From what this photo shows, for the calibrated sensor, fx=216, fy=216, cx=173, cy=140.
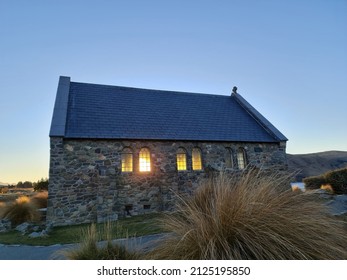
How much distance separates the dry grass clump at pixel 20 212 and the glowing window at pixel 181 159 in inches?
299

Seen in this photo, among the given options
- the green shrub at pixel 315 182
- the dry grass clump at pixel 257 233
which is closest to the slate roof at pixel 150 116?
the green shrub at pixel 315 182

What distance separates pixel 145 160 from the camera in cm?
1219

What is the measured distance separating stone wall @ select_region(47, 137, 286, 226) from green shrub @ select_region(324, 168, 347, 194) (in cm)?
615

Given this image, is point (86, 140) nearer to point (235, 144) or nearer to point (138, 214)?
point (138, 214)

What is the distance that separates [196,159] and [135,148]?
3.83 meters

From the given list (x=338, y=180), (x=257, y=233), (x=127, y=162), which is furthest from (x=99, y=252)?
(x=338, y=180)

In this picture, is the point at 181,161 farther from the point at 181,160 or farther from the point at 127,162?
the point at 127,162

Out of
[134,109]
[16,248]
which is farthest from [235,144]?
[16,248]

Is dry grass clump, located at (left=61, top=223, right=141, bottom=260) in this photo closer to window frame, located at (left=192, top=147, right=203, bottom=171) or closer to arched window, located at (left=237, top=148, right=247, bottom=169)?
window frame, located at (left=192, top=147, right=203, bottom=171)

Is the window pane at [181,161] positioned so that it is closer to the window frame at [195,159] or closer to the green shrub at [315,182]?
the window frame at [195,159]

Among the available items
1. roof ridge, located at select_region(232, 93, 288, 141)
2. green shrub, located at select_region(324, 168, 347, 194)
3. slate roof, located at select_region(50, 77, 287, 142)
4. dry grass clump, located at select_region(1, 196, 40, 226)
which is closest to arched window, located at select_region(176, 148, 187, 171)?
slate roof, located at select_region(50, 77, 287, 142)

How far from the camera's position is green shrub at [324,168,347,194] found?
45.8 feet

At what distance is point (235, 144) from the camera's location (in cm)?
1410

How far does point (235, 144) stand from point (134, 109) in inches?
276
